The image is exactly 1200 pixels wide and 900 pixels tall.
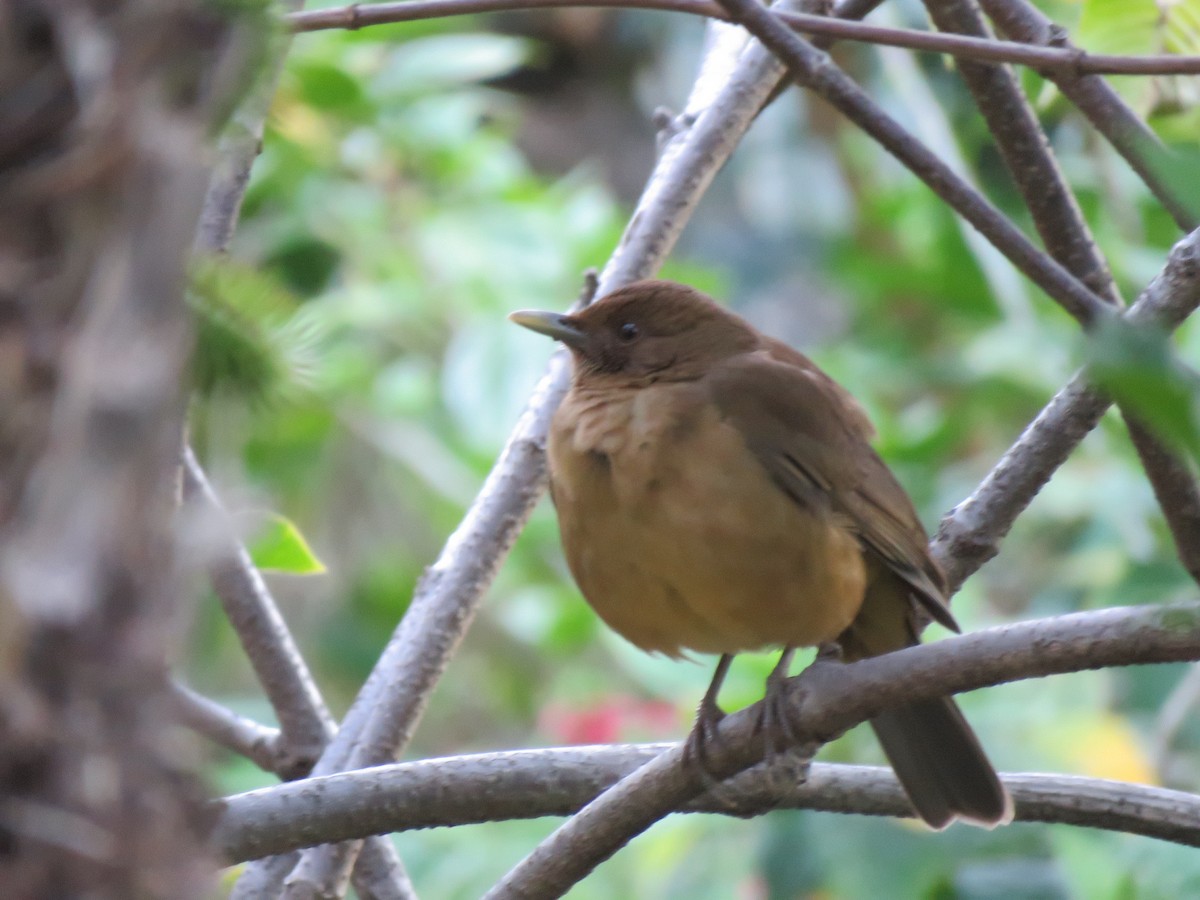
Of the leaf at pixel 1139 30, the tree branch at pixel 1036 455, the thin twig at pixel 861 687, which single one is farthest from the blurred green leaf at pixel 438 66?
the thin twig at pixel 861 687

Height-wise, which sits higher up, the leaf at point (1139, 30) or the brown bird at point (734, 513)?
the leaf at point (1139, 30)

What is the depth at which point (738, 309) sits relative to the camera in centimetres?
754

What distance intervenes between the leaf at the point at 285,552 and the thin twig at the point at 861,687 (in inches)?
27.9

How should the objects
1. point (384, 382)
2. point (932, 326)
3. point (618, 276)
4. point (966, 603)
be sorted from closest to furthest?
A: point (618, 276)
point (966, 603)
point (384, 382)
point (932, 326)

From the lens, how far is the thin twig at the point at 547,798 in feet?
7.21

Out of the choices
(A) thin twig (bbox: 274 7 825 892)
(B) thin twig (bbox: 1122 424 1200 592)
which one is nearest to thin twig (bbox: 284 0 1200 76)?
(B) thin twig (bbox: 1122 424 1200 592)

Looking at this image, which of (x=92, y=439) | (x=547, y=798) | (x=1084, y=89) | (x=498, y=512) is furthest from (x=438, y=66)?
(x=92, y=439)

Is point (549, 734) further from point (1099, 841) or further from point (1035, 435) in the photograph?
point (1035, 435)

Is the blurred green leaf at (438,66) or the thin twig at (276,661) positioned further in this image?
the blurred green leaf at (438,66)

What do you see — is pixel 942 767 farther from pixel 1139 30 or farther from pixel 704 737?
pixel 1139 30

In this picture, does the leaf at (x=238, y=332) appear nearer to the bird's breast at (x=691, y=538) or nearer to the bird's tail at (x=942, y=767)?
the bird's breast at (x=691, y=538)

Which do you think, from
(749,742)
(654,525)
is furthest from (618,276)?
(749,742)

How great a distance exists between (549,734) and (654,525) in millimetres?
3010

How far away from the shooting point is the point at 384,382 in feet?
18.4
